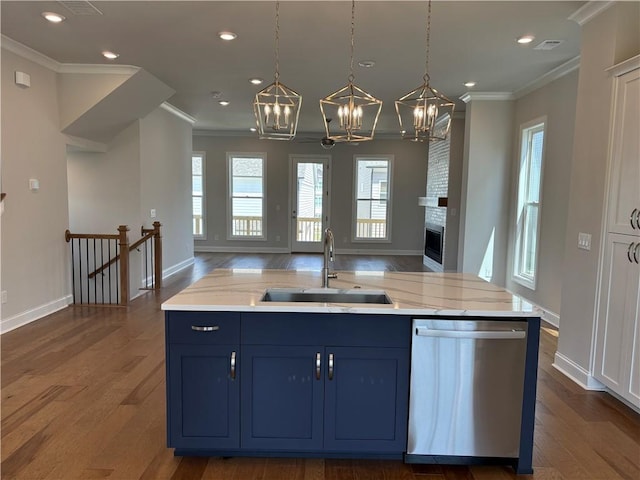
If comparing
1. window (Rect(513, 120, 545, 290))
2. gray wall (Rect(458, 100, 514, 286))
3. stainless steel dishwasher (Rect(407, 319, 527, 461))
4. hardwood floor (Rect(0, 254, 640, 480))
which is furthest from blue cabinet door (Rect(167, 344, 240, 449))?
gray wall (Rect(458, 100, 514, 286))

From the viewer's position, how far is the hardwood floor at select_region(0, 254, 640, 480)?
2.12 m

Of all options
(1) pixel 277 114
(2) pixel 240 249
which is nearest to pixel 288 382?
(1) pixel 277 114

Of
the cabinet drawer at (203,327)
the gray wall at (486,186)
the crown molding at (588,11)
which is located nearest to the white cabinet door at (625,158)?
the crown molding at (588,11)

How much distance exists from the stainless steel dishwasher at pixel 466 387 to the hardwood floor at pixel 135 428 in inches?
7.1

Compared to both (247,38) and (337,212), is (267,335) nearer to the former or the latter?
(247,38)

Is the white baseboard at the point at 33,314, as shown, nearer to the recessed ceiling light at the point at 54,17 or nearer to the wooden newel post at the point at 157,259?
the wooden newel post at the point at 157,259

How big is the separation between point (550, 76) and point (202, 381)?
475 centimetres

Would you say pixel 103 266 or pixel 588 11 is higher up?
pixel 588 11

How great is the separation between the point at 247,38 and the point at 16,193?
2.70m

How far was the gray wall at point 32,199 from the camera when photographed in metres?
4.05

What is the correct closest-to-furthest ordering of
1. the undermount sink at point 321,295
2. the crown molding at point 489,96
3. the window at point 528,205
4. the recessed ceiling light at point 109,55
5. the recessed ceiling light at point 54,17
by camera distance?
the undermount sink at point 321,295
the recessed ceiling light at point 54,17
the recessed ceiling light at point 109,55
the window at point 528,205
the crown molding at point 489,96

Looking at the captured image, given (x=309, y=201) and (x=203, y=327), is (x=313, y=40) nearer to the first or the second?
(x=203, y=327)

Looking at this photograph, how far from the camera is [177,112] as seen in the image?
7129 mm

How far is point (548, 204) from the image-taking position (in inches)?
188
